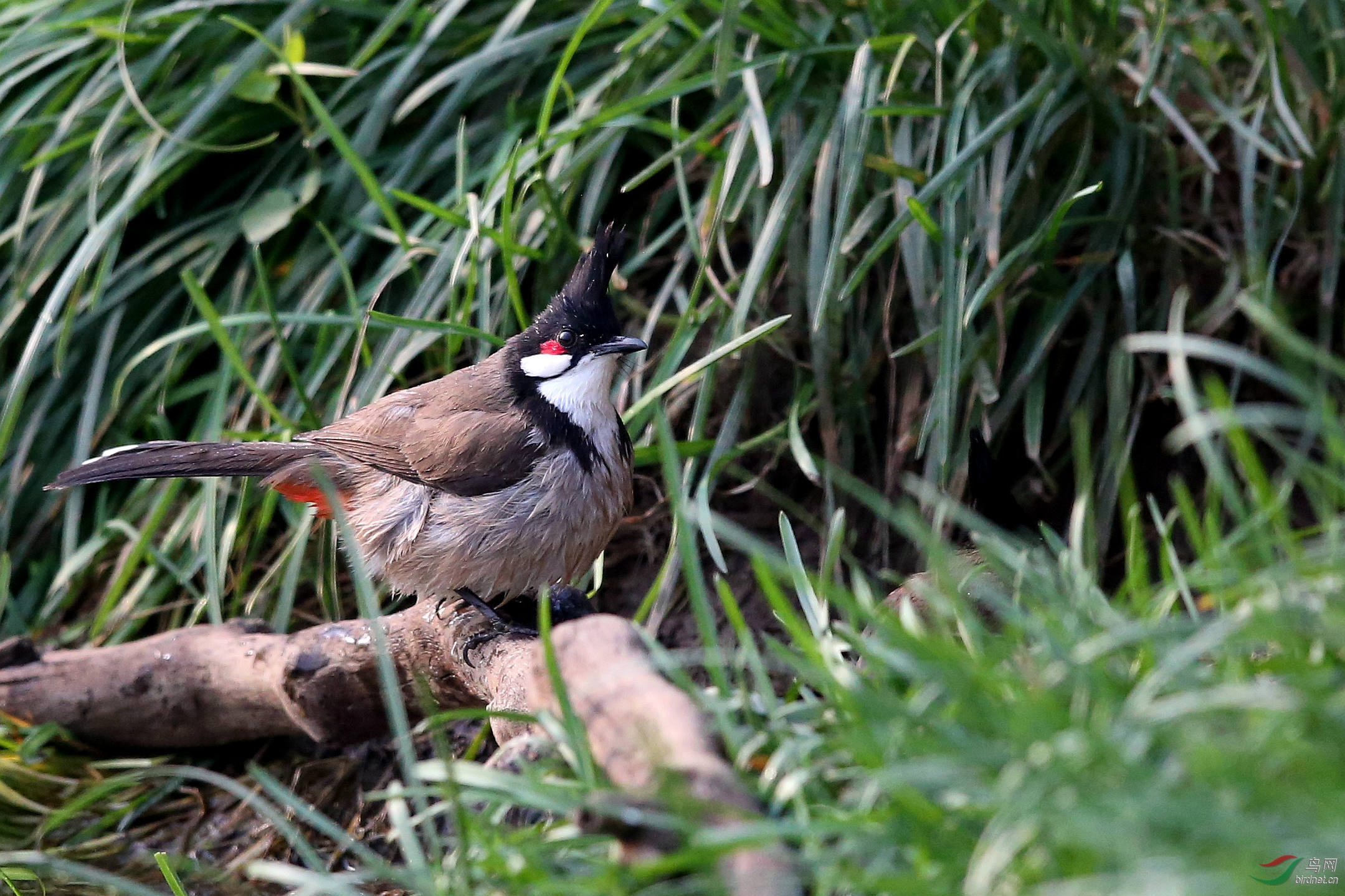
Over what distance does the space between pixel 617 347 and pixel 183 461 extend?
3.73 ft

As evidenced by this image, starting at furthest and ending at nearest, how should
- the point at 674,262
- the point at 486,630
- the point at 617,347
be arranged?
1. the point at 674,262
2. the point at 617,347
3. the point at 486,630

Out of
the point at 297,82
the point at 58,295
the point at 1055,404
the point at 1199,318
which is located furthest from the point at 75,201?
the point at 1199,318

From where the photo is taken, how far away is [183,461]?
124 inches

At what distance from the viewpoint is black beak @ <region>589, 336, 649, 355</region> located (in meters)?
3.27

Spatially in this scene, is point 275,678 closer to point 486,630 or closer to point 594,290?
point 486,630

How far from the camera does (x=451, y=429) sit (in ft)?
10.9

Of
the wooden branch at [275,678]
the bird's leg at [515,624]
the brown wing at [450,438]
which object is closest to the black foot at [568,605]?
the bird's leg at [515,624]

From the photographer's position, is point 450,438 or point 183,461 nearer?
point 183,461

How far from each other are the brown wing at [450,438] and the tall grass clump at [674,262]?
0.72 feet

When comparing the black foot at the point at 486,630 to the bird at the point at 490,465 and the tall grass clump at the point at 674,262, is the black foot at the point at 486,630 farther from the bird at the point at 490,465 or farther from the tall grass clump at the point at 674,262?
the tall grass clump at the point at 674,262

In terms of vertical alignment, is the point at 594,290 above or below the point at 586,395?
above

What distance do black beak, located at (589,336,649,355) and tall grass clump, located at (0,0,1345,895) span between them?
0.12m

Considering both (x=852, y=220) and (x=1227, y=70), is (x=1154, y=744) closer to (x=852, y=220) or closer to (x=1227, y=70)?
(x=852, y=220)

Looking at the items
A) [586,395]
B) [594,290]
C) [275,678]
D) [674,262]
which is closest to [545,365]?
[586,395]
